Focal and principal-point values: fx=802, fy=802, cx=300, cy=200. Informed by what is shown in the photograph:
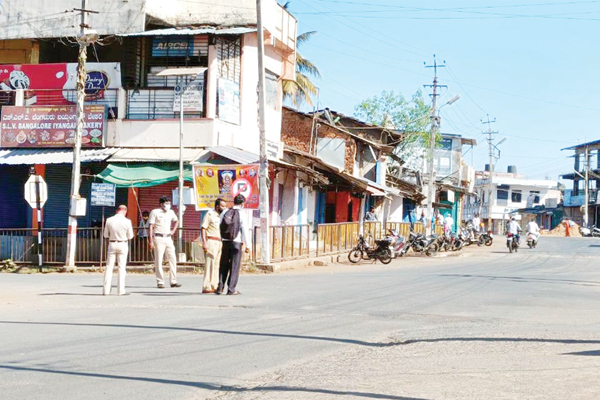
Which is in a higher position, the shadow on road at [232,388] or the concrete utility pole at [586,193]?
the concrete utility pole at [586,193]

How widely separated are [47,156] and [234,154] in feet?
19.5

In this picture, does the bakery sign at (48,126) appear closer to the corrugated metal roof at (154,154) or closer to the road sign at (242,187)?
the corrugated metal roof at (154,154)

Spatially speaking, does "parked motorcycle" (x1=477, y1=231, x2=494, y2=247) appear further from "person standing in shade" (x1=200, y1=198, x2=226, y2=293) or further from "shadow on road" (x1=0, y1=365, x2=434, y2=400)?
"shadow on road" (x1=0, y1=365, x2=434, y2=400)

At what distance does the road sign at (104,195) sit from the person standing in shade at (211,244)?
8255 mm

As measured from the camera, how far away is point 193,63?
84.2ft

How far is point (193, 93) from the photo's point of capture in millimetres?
24984

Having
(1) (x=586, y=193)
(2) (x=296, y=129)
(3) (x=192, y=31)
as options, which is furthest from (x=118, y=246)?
(1) (x=586, y=193)

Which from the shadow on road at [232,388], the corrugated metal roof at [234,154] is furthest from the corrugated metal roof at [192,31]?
the shadow on road at [232,388]

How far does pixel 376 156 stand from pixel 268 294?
29.4 meters

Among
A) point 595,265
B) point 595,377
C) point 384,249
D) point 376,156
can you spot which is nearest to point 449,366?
point 595,377

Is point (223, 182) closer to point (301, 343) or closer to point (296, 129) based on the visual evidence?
point (301, 343)

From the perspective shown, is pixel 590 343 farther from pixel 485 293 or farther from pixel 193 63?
pixel 193 63

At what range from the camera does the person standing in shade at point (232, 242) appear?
50.0 feet

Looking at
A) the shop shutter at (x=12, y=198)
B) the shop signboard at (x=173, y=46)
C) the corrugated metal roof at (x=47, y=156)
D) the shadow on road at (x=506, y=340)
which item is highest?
the shop signboard at (x=173, y=46)
